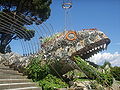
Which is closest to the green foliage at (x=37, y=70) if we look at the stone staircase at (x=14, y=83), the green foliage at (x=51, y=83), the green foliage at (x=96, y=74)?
the green foliage at (x=51, y=83)

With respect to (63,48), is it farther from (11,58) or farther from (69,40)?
(11,58)

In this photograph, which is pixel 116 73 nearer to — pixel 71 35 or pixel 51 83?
pixel 71 35

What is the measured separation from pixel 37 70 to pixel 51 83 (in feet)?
3.09

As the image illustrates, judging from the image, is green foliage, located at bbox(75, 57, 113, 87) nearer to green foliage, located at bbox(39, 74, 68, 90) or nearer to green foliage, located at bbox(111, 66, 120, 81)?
green foliage, located at bbox(39, 74, 68, 90)

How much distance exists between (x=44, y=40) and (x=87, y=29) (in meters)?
2.28

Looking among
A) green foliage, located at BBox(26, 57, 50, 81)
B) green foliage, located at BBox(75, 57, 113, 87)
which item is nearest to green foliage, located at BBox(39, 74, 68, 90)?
green foliage, located at BBox(26, 57, 50, 81)

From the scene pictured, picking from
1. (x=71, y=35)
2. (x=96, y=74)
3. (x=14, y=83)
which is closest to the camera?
(x=14, y=83)

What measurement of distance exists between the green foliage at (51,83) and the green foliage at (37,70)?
278 mm

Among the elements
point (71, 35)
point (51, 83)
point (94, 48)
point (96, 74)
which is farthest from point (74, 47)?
point (51, 83)

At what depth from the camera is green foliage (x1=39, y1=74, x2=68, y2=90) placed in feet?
24.2

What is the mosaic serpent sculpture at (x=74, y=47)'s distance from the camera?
8.19 meters

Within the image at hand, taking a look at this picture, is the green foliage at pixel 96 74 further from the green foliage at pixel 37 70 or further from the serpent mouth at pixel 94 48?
the green foliage at pixel 37 70

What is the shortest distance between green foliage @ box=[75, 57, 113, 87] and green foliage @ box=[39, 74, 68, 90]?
3.65 feet

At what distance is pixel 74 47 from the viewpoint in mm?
8297
